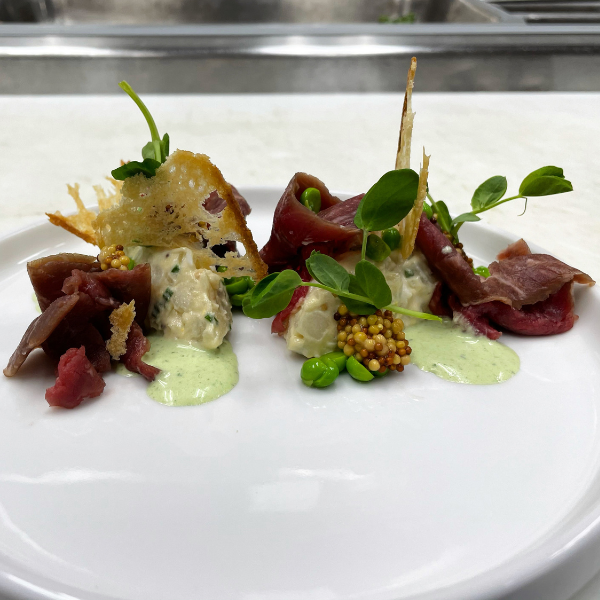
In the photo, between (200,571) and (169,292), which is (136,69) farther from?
(200,571)

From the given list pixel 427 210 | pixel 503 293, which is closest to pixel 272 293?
pixel 427 210

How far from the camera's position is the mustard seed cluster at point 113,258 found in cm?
176

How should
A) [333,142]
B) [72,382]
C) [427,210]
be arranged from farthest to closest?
[333,142], [427,210], [72,382]

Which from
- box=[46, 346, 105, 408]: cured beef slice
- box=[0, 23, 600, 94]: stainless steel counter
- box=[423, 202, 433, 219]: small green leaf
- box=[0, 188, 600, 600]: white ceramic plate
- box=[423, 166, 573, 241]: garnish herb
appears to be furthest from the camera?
box=[0, 23, 600, 94]: stainless steel counter

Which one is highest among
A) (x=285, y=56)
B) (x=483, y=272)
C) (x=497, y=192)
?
(x=285, y=56)

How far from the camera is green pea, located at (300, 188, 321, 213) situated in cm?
188

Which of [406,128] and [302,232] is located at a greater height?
[406,128]

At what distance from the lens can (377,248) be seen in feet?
5.82

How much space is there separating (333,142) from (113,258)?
7.97 feet

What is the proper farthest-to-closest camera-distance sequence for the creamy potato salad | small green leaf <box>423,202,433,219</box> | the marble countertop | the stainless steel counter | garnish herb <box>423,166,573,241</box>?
the stainless steel counter
the marble countertop
small green leaf <box>423,202,433,219</box>
garnish herb <box>423,166,573,241</box>
the creamy potato salad

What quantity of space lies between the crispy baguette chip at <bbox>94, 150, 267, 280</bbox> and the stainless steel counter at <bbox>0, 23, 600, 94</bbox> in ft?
9.20

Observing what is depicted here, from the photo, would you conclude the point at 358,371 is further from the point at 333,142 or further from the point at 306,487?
the point at 333,142

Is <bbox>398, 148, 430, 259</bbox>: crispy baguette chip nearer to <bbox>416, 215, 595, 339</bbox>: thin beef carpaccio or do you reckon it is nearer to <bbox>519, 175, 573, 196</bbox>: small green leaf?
<bbox>416, 215, 595, 339</bbox>: thin beef carpaccio

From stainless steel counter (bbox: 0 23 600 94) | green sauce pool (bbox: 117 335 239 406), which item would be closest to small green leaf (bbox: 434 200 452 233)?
green sauce pool (bbox: 117 335 239 406)
